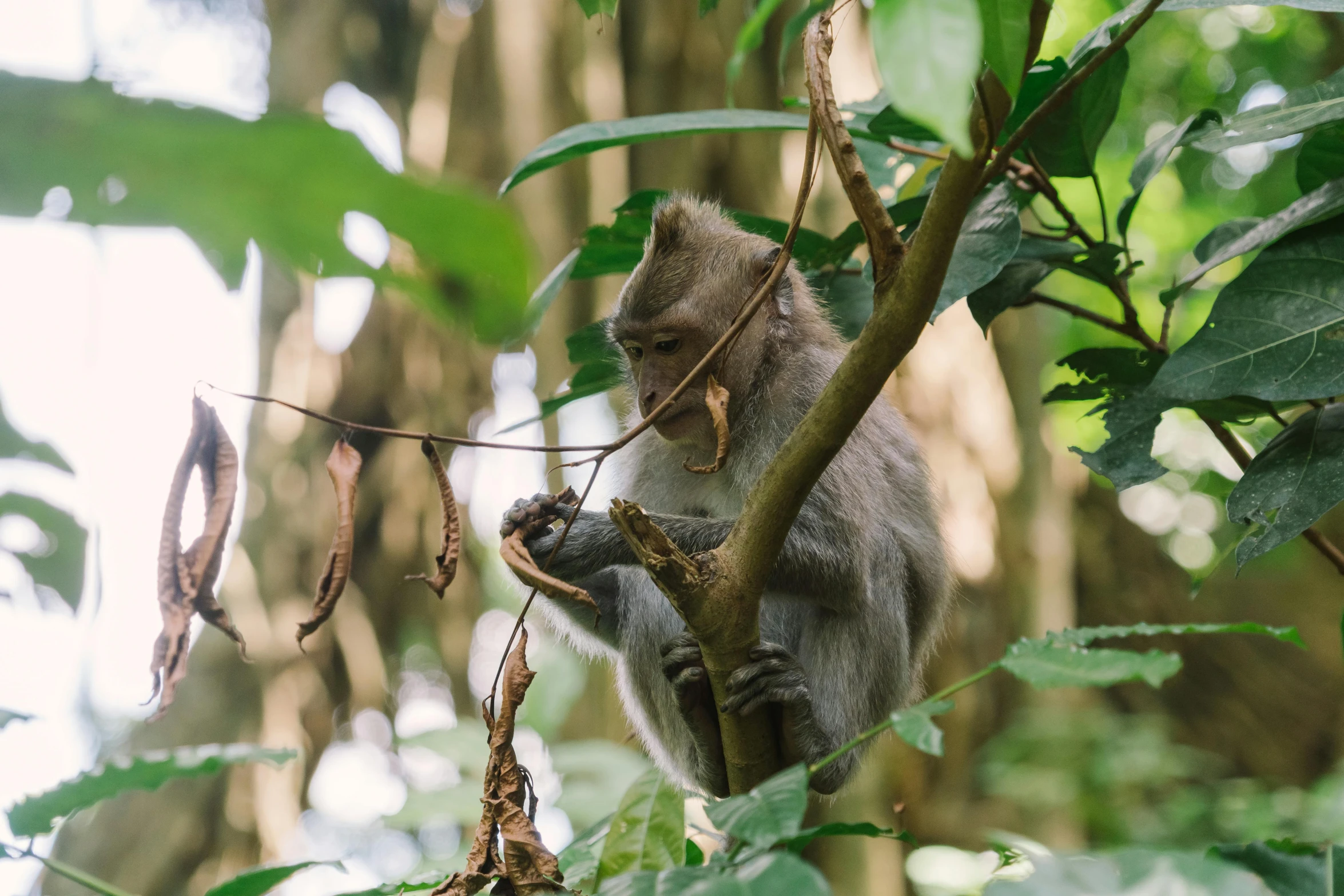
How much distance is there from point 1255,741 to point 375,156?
1040cm

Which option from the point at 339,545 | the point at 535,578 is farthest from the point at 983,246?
the point at 339,545

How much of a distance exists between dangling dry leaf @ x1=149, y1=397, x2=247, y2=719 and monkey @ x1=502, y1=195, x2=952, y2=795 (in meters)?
1.45

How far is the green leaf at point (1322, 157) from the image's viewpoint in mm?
2100

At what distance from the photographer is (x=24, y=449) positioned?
990 mm

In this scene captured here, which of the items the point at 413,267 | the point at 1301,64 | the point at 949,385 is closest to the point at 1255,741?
the point at 949,385

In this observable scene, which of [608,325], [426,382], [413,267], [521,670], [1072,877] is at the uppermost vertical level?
[426,382]

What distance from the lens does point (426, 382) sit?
984cm

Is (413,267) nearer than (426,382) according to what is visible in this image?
Yes

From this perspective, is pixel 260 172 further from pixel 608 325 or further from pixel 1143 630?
pixel 608 325

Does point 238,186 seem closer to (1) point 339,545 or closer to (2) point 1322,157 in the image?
(1) point 339,545

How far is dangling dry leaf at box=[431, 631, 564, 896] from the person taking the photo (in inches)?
66.0

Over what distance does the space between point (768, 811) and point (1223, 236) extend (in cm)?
200

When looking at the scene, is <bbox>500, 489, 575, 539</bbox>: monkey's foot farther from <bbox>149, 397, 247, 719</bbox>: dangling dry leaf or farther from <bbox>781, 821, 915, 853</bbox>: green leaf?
<bbox>781, 821, 915, 853</bbox>: green leaf

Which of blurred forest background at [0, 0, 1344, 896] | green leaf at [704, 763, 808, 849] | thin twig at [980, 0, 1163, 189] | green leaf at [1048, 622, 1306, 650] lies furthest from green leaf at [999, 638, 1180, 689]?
blurred forest background at [0, 0, 1344, 896]
